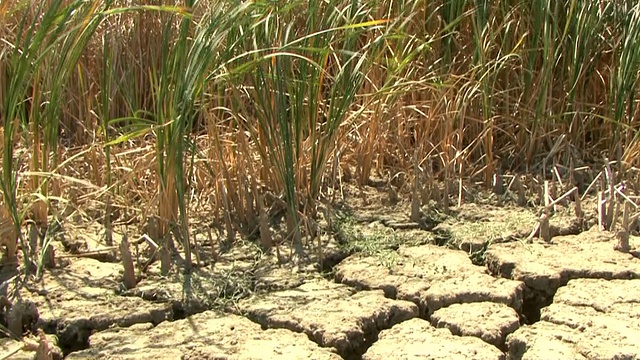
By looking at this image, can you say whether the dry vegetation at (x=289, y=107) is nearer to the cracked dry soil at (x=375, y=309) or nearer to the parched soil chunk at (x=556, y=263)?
the cracked dry soil at (x=375, y=309)

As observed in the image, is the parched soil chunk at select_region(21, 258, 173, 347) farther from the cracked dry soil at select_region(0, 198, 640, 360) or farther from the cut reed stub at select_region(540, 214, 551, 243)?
the cut reed stub at select_region(540, 214, 551, 243)

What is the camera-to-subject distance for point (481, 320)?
7.73ft

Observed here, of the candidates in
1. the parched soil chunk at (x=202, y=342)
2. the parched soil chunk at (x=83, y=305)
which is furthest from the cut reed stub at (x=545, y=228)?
the parched soil chunk at (x=83, y=305)

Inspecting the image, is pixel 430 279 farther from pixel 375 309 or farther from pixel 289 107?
pixel 289 107

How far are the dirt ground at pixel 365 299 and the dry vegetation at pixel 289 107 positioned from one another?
114 millimetres

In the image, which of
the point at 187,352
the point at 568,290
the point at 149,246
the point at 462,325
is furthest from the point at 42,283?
the point at 568,290

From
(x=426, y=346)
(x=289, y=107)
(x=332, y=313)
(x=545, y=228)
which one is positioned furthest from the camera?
(x=289, y=107)

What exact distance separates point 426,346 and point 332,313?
25 centimetres

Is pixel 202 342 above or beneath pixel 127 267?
beneath

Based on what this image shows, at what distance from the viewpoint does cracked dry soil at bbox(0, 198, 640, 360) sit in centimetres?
225

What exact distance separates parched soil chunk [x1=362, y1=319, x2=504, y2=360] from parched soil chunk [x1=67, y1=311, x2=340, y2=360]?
118 mm

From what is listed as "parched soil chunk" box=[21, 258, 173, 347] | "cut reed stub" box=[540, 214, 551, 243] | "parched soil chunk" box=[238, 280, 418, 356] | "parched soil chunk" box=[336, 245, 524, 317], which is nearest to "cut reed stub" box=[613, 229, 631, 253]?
"cut reed stub" box=[540, 214, 551, 243]

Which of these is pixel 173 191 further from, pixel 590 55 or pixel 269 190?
pixel 590 55

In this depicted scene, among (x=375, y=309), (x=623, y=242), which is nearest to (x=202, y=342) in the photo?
(x=375, y=309)
